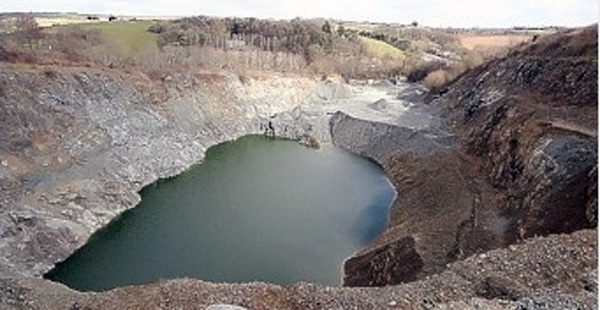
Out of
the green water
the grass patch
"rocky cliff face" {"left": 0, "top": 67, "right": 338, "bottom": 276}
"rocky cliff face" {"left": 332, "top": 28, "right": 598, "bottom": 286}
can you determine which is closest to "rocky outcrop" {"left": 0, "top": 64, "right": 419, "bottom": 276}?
"rocky cliff face" {"left": 0, "top": 67, "right": 338, "bottom": 276}

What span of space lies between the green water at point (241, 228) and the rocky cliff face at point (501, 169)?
6.55 ft

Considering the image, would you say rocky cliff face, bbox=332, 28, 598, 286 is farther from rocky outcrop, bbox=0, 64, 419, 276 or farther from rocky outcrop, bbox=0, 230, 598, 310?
rocky outcrop, bbox=0, 64, 419, 276

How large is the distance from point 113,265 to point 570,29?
1780 inches

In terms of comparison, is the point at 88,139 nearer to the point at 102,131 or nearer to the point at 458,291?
the point at 102,131

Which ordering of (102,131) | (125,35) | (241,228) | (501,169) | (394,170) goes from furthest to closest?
(125,35), (394,170), (102,131), (501,169), (241,228)

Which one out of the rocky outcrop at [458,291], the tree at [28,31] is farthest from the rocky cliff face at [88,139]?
the tree at [28,31]

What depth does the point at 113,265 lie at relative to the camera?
29.3m

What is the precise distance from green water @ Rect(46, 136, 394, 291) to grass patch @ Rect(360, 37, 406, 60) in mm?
50804

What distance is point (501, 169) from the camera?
3512 cm

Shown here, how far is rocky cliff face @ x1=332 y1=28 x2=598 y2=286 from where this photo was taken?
2627cm

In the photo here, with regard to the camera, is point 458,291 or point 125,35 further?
point 125,35

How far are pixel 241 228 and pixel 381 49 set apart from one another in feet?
237

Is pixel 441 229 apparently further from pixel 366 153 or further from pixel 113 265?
pixel 366 153

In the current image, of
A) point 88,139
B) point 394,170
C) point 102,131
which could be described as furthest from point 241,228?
point 394,170
